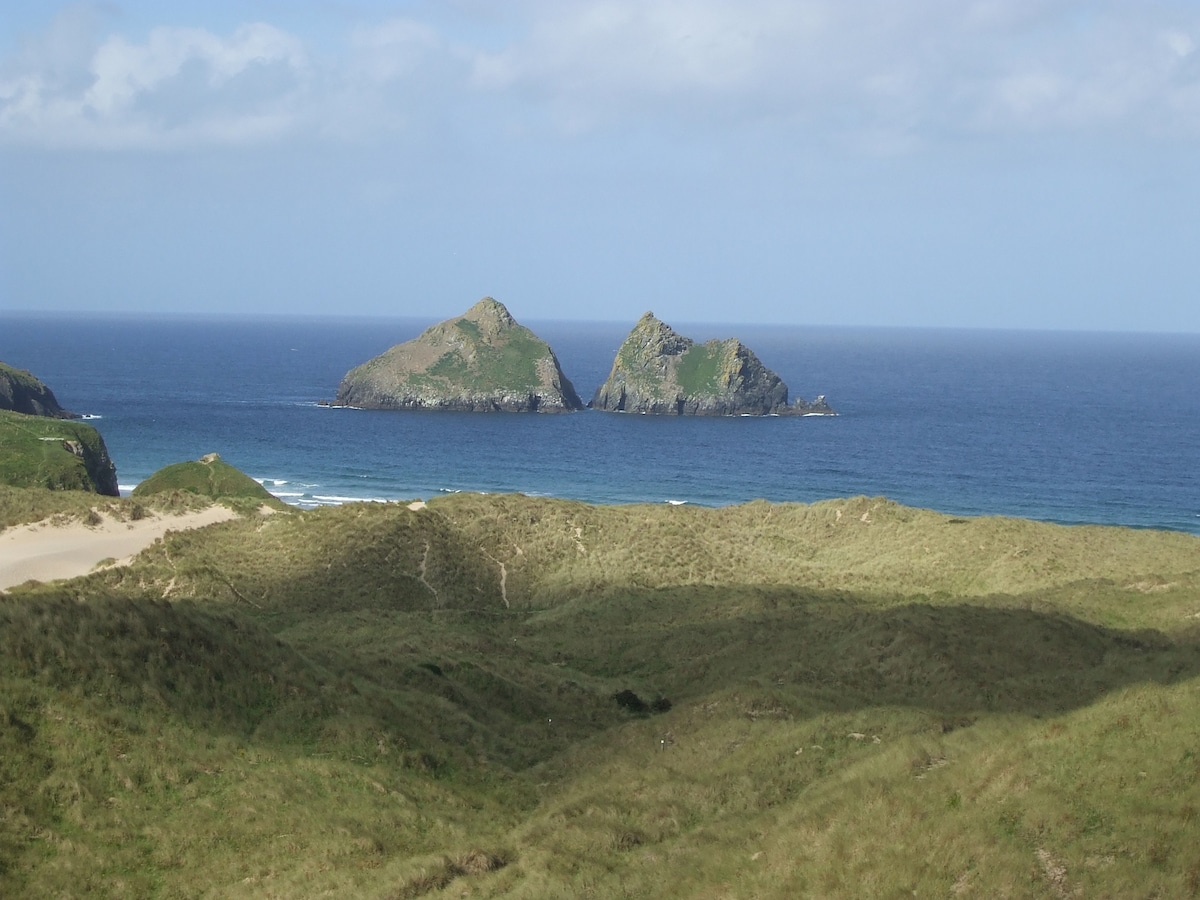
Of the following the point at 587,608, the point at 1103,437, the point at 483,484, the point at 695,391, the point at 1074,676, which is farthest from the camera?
the point at 695,391

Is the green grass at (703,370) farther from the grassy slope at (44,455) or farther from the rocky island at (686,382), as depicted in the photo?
the grassy slope at (44,455)

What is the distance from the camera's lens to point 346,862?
679 inches

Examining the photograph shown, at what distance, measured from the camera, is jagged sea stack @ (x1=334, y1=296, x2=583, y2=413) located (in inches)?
6334

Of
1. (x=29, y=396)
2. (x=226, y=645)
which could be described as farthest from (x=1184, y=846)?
(x=29, y=396)

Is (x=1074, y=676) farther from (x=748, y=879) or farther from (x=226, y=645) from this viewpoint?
(x=226, y=645)

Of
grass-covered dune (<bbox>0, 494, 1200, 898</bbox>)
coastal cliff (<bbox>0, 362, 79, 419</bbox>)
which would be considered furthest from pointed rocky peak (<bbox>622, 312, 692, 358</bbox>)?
grass-covered dune (<bbox>0, 494, 1200, 898</bbox>)

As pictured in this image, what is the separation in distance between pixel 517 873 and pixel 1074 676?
18.5m

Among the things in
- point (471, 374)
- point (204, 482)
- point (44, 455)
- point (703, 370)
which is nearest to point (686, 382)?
point (703, 370)

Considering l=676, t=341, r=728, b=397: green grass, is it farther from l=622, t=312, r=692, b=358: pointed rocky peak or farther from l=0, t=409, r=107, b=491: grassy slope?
l=0, t=409, r=107, b=491: grassy slope

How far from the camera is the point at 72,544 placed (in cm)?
4769

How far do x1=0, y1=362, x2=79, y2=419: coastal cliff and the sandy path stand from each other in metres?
70.0

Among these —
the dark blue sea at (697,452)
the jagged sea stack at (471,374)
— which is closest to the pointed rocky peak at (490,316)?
the jagged sea stack at (471,374)

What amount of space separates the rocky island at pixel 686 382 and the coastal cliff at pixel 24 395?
7453 cm

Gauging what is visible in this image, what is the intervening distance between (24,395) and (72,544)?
84296 mm
